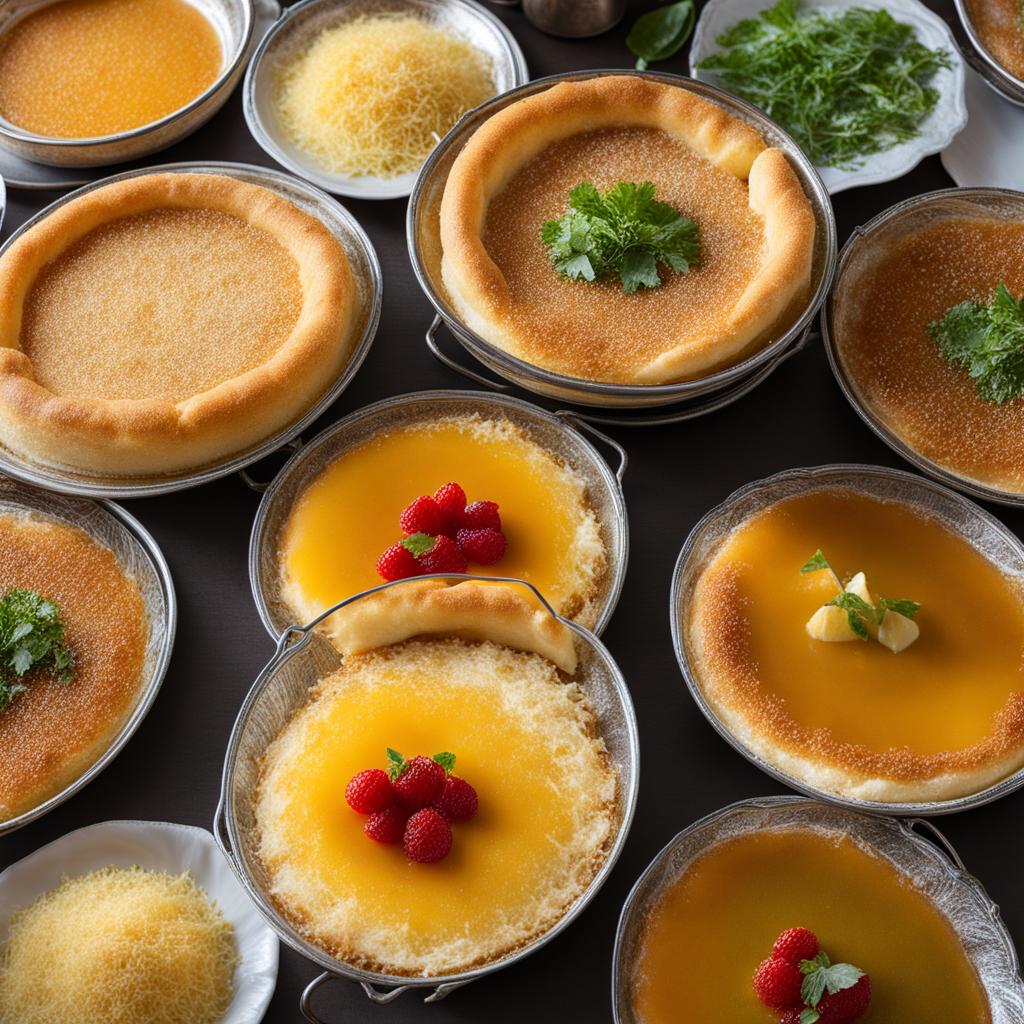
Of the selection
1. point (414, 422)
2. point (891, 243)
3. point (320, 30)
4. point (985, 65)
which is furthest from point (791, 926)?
point (320, 30)

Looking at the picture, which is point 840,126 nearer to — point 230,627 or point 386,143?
point 386,143

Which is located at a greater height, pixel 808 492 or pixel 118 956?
pixel 808 492

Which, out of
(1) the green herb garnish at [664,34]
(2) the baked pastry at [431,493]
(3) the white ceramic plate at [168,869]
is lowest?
(3) the white ceramic plate at [168,869]

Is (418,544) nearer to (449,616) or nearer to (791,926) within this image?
(449,616)

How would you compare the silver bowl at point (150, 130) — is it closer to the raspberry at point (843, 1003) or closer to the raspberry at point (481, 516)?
the raspberry at point (481, 516)

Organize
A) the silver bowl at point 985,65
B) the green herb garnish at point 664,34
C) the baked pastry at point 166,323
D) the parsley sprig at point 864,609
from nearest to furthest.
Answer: the parsley sprig at point 864,609 → the baked pastry at point 166,323 → the silver bowl at point 985,65 → the green herb garnish at point 664,34

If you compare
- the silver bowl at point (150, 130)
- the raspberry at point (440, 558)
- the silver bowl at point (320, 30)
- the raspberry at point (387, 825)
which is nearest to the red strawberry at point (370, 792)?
the raspberry at point (387, 825)
